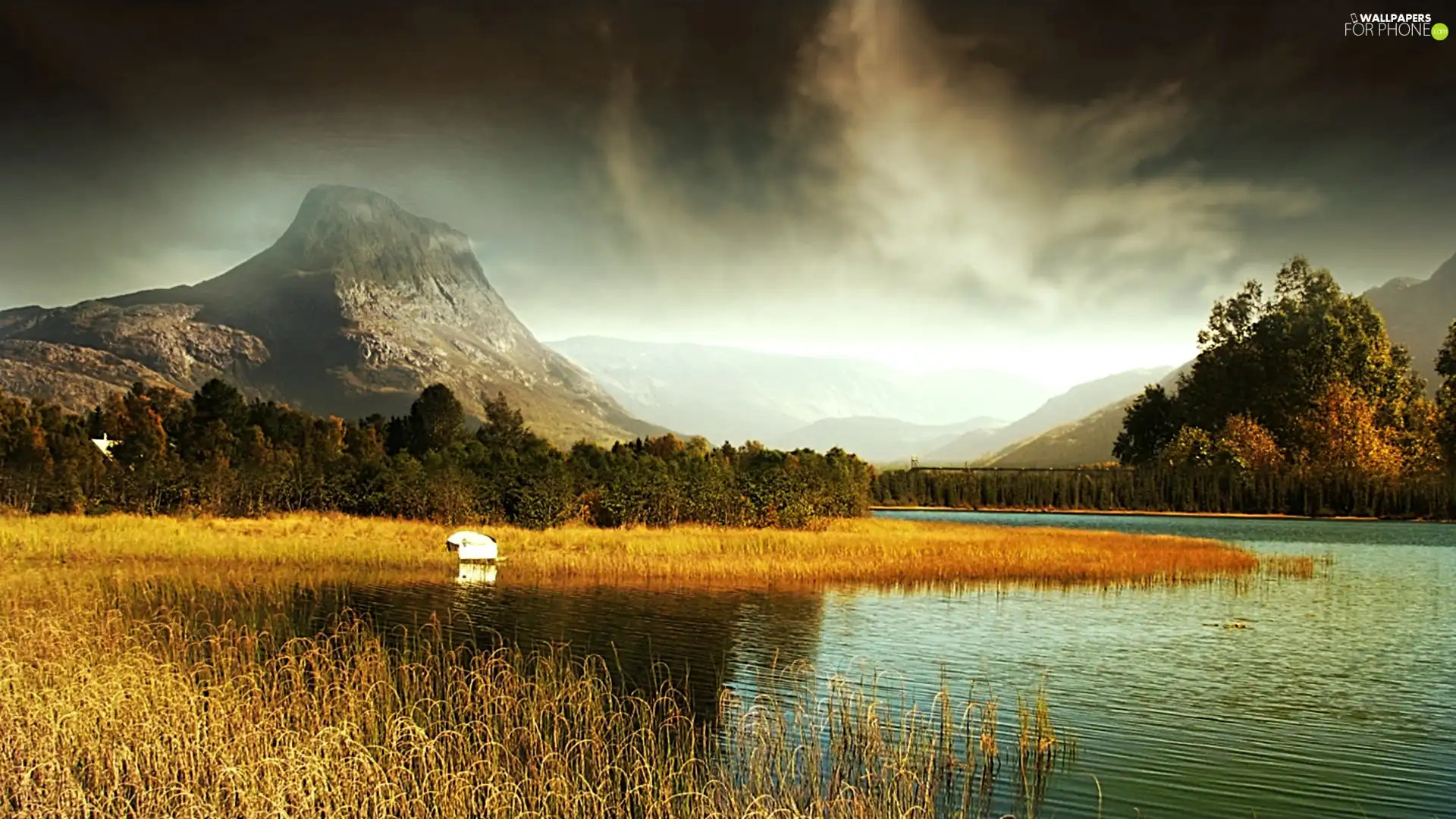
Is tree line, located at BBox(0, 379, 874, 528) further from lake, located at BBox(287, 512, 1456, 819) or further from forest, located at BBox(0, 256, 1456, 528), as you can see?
lake, located at BBox(287, 512, 1456, 819)

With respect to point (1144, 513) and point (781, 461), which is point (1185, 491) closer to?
point (1144, 513)

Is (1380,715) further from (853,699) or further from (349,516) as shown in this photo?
(349,516)

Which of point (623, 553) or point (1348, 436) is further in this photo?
point (1348, 436)

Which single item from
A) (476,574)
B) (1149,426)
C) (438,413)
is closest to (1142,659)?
(476,574)

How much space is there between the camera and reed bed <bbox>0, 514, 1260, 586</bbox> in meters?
39.6

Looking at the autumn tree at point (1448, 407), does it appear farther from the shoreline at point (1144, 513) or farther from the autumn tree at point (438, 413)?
the autumn tree at point (438, 413)

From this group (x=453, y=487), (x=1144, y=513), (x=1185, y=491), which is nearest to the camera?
(x=453, y=487)

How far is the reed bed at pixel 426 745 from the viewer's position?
39.9 feet

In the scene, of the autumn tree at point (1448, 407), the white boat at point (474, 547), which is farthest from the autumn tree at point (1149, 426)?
the white boat at point (474, 547)

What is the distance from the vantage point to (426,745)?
505 inches

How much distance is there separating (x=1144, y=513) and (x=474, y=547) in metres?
101

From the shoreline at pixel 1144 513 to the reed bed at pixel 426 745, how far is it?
10329cm

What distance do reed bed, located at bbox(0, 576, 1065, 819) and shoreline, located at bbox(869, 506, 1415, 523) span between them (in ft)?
339

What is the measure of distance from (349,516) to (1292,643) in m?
44.0
